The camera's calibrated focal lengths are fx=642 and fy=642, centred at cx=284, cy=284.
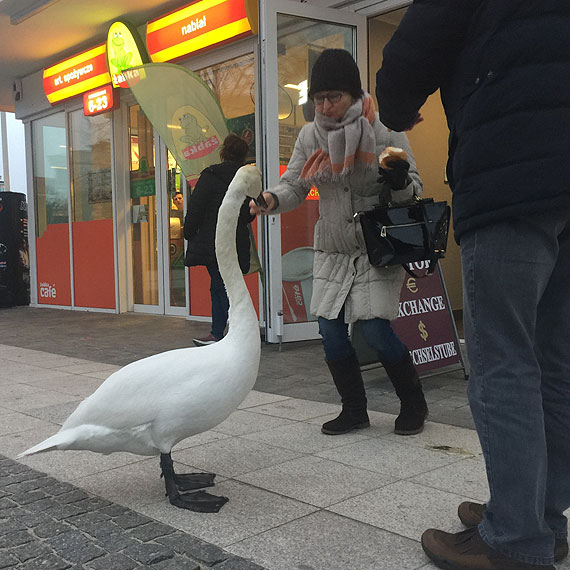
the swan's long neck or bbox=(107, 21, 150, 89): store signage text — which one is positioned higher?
bbox=(107, 21, 150, 89): store signage text

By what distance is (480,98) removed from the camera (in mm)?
1648

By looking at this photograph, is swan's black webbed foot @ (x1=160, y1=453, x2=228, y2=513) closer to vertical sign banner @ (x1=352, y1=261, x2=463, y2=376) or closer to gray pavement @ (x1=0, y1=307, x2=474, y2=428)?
gray pavement @ (x1=0, y1=307, x2=474, y2=428)

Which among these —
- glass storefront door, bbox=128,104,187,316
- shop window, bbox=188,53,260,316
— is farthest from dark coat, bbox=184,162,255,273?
glass storefront door, bbox=128,104,187,316

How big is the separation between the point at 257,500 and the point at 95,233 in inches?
352

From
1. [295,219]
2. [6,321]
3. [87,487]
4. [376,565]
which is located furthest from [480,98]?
[6,321]

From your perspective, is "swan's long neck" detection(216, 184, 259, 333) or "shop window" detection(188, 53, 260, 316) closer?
"swan's long neck" detection(216, 184, 259, 333)

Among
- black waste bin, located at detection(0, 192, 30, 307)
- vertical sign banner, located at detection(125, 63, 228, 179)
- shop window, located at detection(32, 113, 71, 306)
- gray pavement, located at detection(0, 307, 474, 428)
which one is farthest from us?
black waste bin, located at detection(0, 192, 30, 307)

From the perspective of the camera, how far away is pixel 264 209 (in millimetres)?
2822

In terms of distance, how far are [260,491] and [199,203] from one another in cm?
366

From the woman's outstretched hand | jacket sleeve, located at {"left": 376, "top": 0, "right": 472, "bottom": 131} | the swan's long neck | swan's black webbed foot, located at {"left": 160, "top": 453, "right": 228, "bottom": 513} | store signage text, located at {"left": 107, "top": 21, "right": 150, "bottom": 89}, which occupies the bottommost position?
swan's black webbed foot, located at {"left": 160, "top": 453, "right": 228, "bottom": 513}

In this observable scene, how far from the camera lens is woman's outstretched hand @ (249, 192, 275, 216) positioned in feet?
9.09

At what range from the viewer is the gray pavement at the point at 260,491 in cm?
198

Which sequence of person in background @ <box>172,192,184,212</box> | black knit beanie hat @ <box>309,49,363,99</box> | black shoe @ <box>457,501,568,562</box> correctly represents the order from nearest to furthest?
1. black shoe @ <box>457,501,568,562</box>
2. black knit beanie hat @ <box>309,49,363,99</box>
3. person in background @ <box>172,192,184,212</box>

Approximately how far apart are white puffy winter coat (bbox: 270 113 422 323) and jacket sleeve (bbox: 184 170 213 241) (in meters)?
2.59
